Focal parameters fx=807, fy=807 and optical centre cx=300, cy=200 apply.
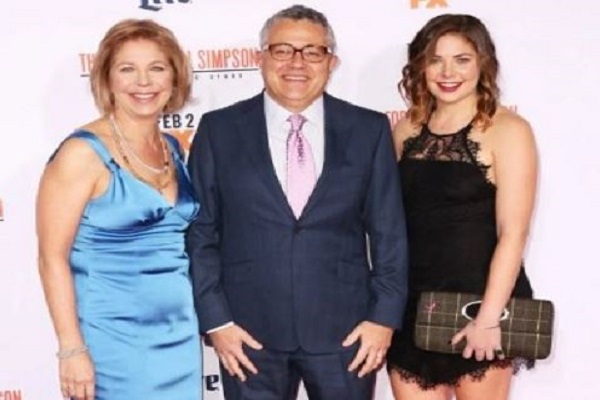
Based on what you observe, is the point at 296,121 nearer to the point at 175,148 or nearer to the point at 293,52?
the point at 293,52

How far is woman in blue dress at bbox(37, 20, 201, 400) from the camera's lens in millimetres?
1980

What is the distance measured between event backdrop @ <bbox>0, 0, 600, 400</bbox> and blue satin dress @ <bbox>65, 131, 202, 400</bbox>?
2.63 ft

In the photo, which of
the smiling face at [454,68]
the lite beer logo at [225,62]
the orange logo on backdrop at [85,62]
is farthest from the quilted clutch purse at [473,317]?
the orange logo on backdrop at [85,62]

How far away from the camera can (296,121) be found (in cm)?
219

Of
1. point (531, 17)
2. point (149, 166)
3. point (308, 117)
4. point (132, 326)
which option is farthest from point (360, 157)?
point (531, 17)

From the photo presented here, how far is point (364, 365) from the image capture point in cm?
221

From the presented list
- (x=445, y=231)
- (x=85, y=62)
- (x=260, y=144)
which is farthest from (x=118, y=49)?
(x=445, y=231)

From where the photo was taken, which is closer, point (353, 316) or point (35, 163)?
point (353, 316)

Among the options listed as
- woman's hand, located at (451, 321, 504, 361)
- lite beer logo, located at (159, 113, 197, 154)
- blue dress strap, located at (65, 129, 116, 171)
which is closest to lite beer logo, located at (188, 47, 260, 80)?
lite beer logo, located at (159, 113, 197, 154)

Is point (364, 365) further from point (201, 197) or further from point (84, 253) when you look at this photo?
point (84, 253)

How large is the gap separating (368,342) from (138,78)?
0.93 m

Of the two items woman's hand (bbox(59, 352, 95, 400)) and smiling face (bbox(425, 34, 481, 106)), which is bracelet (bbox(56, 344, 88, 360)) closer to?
woman's hand (bbox(59, 352, 95, 400))

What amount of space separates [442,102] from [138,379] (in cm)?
111

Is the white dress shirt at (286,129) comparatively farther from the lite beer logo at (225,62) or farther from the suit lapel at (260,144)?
the lite beer logo at (225,62)
